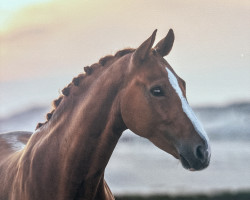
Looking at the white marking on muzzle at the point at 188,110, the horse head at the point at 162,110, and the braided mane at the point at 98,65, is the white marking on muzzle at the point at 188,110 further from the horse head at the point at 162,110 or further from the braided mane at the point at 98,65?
the braided mane at the point at 98,65

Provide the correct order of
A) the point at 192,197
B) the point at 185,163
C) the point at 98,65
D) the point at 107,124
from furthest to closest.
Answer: the point at 192,197
the point at 98,65
the point at 107,124
the point at 185,163

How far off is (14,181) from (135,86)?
1.03 m

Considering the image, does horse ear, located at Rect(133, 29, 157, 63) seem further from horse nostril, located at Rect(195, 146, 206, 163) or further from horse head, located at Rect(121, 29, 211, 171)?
horse nostril, located at Rect(195, 146, 206, 163)

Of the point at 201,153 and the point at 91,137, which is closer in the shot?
the point at 201,153

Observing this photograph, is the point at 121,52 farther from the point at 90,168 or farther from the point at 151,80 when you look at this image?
the point at 90,168

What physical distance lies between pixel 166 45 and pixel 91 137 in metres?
0.74

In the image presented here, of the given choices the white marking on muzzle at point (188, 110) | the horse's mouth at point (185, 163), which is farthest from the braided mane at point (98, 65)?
the horse's mouth at point (185, 163)

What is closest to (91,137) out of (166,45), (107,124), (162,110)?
(107,124)

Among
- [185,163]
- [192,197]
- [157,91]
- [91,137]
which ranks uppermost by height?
[157,91]

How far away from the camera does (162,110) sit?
256 cm

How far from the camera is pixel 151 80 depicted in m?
2.61

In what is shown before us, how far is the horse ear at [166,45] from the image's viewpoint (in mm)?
2893

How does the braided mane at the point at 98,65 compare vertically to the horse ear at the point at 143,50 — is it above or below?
below

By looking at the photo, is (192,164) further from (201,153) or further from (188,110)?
(188,110)
